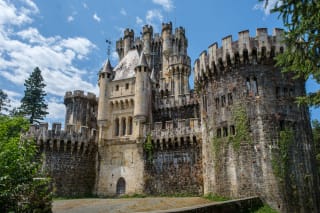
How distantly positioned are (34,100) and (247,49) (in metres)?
36.4

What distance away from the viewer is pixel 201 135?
2675 cm

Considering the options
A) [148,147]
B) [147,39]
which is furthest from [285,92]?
[147,39]

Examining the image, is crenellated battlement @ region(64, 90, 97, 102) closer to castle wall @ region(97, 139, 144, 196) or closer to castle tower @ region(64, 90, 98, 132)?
castle tower @ region(64, 90, 98, 132)

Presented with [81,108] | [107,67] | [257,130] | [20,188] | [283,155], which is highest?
[107,67]

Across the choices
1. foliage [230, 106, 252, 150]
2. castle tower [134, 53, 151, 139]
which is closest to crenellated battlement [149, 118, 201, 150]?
castle tower [134, 53, 151, 139]

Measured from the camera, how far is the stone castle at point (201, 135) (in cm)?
2028

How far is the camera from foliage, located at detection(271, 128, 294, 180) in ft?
64.6

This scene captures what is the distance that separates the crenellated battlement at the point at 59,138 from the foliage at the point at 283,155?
62.3 ft

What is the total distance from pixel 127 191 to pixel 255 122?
46.2ft

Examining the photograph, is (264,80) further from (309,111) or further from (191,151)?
(191,151)

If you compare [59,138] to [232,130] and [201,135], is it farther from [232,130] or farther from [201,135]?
[232,130]

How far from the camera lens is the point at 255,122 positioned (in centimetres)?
2109

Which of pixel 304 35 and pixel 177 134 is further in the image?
pixel 177 134

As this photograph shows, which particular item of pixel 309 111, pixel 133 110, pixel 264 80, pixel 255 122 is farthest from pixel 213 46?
pixel 133 110
